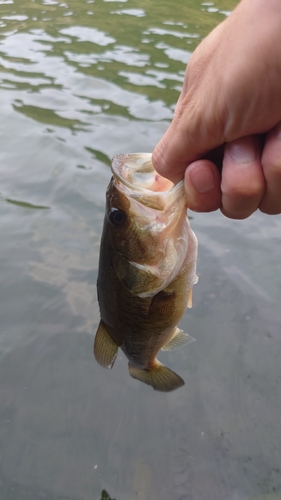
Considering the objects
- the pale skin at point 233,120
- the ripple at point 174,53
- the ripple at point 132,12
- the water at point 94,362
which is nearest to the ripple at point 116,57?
the ripple at point 174,53

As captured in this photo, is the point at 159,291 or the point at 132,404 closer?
the point at 159,291

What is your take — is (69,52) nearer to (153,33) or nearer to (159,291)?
(153,33)

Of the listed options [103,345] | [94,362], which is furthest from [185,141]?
[94,362]

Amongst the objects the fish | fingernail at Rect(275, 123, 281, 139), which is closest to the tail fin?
the fish

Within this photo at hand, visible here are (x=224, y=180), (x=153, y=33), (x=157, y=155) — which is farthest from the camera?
(x=153, y=33)

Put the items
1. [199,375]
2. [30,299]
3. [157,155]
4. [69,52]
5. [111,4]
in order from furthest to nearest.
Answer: [111,4] → [69,52] → [30,299] → [199,375] → [157,155]

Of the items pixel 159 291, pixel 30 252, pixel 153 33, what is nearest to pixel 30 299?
pixel 30 252

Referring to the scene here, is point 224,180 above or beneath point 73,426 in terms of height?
above

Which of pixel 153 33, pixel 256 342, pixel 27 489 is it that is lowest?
pixel 27 489

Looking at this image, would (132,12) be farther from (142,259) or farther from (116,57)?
(142,259)
